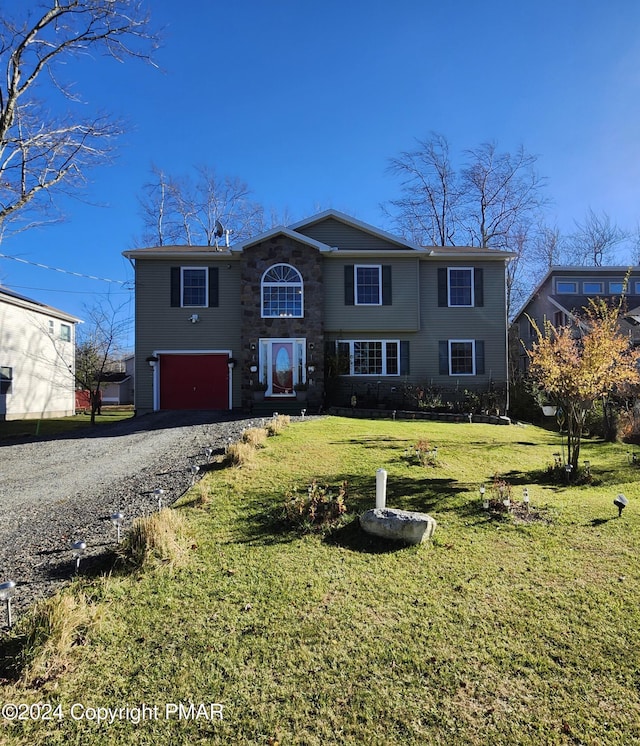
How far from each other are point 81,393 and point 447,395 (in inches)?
997

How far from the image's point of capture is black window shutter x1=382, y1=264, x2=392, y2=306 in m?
16.0

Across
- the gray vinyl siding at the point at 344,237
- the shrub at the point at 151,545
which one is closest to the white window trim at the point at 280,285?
the gray vinyl siding at the point at 344,237

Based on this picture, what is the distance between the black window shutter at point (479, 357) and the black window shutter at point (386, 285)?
12.4 ft

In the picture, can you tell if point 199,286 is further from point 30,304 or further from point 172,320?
point 30,304

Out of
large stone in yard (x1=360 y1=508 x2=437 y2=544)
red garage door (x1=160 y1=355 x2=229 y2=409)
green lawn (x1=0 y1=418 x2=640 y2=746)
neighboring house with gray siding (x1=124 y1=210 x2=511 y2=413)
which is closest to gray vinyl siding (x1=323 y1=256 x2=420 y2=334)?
neighboring house with gray siding (x1=124 y1=210 x2=511 y2=413)

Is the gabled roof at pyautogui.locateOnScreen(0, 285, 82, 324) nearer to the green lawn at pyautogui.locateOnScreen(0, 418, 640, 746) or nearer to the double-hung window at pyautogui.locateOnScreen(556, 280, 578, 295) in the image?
the green lawn at pyautogui.locateOnScreen(0, 418, 640, 746)

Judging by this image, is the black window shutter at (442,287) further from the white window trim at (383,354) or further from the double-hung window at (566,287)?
the double-hung window at (566,287)

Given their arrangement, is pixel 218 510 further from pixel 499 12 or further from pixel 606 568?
pixel 499 12

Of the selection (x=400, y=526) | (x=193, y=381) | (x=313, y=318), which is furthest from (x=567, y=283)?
(x=400, y=526)

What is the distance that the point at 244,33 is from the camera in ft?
34.7

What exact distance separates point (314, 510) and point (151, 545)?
5.79 feet

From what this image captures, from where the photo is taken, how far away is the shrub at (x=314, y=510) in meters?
4.93

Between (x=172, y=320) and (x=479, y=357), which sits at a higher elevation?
(x=172, y=320)

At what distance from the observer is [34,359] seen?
21234 mm
